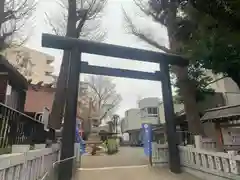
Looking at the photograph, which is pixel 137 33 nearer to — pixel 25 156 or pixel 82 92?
pixel 25 156

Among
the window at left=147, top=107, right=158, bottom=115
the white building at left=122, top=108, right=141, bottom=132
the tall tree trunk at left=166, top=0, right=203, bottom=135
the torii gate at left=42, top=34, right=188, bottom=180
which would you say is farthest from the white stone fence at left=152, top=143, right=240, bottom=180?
the white building at left=122, top=108, right=141, bottom=132

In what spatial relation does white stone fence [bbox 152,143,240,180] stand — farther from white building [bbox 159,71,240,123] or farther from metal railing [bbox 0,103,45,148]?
white building [bbox 159,71,240,123]

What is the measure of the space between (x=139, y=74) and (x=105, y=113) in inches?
1306

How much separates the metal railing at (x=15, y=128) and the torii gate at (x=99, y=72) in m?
1.05

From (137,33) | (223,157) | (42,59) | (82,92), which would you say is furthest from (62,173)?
(42,59)

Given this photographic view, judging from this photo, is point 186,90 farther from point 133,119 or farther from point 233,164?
point 133,119

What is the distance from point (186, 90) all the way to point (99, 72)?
426cm

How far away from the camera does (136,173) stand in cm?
730

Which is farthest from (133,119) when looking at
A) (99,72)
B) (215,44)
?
(215,44)

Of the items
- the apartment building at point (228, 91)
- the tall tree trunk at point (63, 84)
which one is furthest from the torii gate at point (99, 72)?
the apartment building at point (228, 91)

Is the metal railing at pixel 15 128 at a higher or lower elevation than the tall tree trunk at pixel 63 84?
lower

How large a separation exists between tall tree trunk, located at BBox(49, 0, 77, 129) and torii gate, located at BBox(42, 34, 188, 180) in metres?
3.24

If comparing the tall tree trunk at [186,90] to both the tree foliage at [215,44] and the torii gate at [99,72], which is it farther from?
the tree foliage at [215,44]

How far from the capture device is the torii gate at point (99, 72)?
6.92 m
